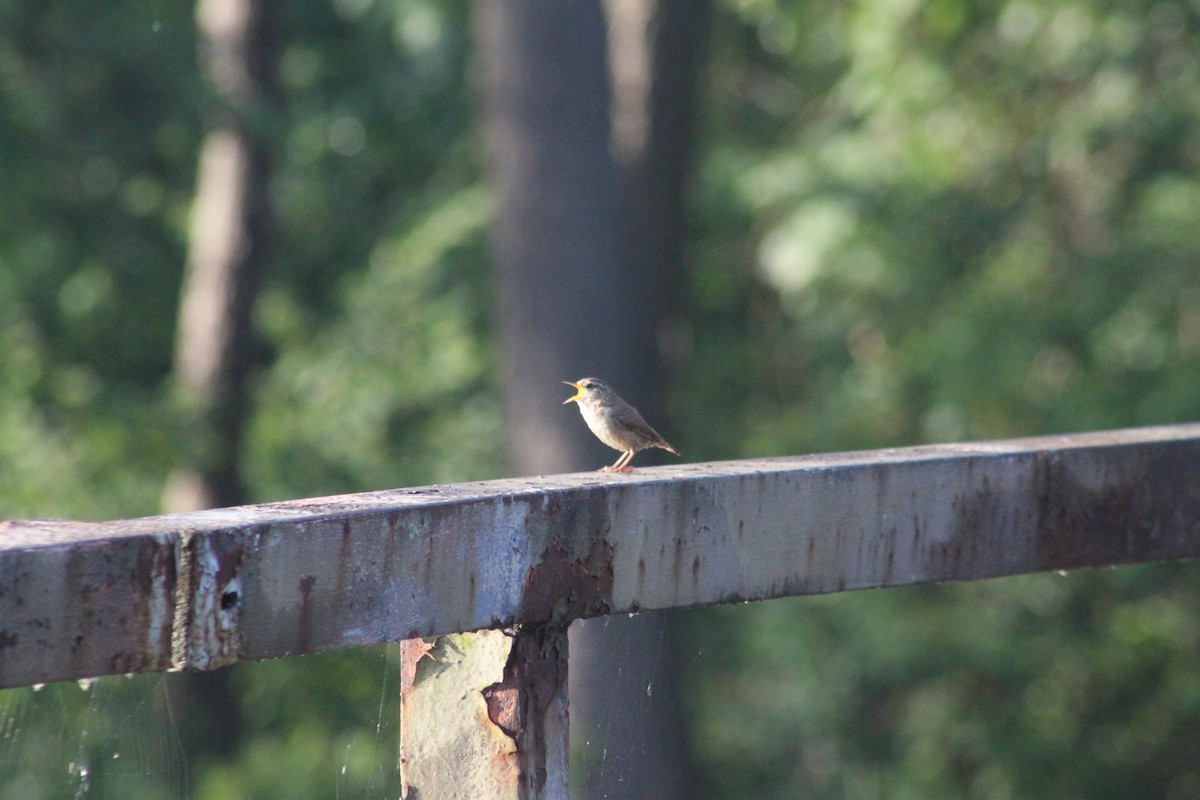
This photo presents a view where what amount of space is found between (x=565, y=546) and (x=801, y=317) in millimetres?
8504

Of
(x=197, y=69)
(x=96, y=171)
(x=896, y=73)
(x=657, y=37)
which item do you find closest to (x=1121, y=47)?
(x=896, y=73)

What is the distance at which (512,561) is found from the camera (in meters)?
1.89

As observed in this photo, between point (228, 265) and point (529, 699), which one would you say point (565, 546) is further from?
point (228, 265)

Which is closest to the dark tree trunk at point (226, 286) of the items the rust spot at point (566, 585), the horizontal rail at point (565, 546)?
the horizontal rail at point (565, 546)

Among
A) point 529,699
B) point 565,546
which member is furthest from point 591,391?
point 529,699

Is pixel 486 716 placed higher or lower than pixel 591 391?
lower

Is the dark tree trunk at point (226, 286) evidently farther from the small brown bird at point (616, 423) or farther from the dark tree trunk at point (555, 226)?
the small brown bird at point (616, 423)

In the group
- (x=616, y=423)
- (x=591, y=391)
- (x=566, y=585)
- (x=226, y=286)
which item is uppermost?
(x=226, y=286)

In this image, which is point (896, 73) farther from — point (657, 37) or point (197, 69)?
point (197, 69)

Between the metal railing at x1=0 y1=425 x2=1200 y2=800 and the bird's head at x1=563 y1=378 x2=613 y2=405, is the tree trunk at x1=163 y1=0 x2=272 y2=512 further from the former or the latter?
the metal railing at x1=0 y1=425 x2=1200 y2=800

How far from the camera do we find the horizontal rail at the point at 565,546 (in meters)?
1.54

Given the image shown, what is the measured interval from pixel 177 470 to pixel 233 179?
2.55 meters

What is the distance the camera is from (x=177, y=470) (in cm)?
1017

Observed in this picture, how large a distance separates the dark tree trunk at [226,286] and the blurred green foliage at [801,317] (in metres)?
0.30
